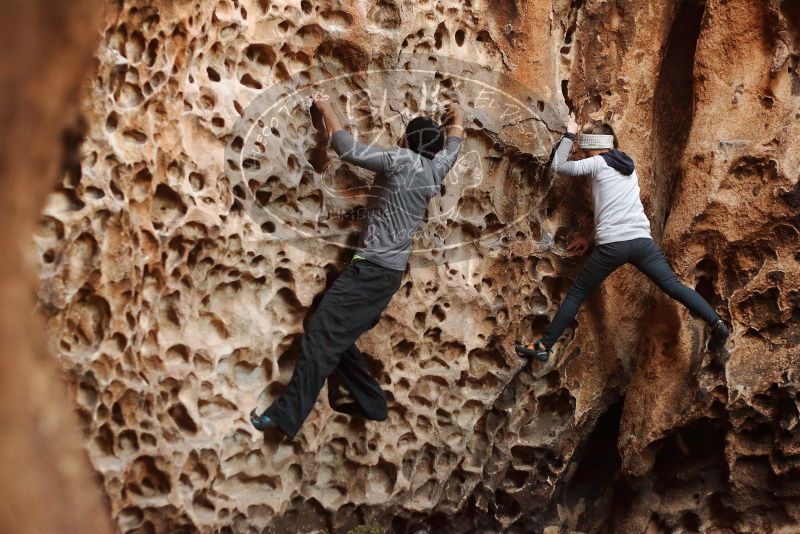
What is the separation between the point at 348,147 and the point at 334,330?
81 cm

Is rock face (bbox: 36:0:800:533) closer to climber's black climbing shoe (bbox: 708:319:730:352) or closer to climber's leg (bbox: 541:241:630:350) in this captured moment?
climber's black climbing shoe (bbox: 708:319:730:352)

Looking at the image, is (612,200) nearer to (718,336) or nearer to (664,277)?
(664,277)

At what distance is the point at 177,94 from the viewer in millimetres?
3631

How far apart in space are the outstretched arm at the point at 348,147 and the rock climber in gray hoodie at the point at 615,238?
106 centimetres

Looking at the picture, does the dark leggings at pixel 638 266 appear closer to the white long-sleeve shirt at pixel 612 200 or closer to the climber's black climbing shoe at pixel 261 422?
the white long-sleeve shirt at pixel 612 200

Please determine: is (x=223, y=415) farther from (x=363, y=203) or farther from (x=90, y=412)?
(x=363, y=203)

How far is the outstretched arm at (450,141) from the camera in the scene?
13.1ft

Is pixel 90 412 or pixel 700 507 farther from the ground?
pixel 90 412

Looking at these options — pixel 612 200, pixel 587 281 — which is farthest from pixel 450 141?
pixel 587 281

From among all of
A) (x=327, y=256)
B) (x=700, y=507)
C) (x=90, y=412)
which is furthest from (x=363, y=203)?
(x=700, y=507)

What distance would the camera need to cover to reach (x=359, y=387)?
4.13m

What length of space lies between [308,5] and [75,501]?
2.83 metres

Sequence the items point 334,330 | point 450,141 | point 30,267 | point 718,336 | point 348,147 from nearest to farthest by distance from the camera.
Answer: point 30,267 → point 348,147 → point 334,330 → point 450,141 → point 718,336

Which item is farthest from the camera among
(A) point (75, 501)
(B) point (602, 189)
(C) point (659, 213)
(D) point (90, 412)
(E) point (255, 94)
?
(C) point (659, 213)
